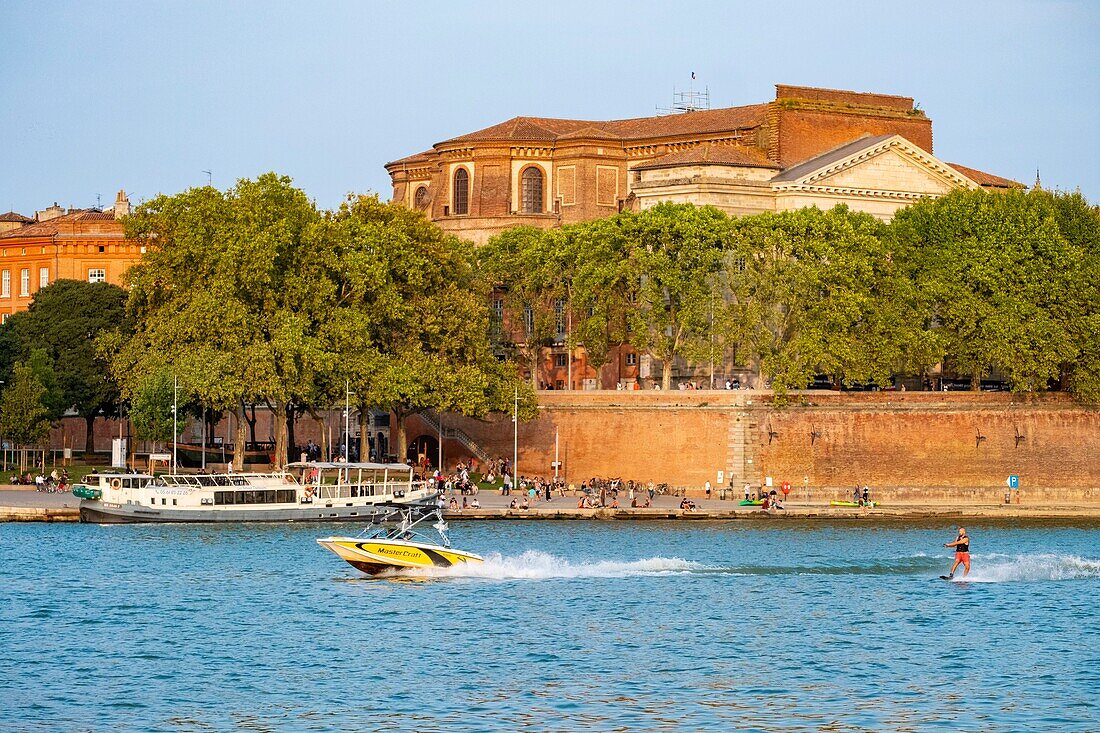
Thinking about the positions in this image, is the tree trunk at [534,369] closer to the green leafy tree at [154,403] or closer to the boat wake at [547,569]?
the green leafy tree at [154,403]

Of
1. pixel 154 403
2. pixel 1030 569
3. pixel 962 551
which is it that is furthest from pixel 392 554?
pixel 154 403

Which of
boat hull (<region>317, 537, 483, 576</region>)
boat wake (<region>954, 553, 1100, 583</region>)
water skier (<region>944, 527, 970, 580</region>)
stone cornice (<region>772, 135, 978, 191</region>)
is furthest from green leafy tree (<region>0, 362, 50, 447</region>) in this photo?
water skier (<region>944, 527, 970, 580</region>)

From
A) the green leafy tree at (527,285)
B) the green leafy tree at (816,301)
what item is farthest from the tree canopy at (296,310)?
the green leafy tree at (816,301)

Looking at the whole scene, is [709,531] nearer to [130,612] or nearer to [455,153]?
[130,612]

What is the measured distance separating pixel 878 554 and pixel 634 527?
39.8 ft

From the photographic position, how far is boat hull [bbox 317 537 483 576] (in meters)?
53.5

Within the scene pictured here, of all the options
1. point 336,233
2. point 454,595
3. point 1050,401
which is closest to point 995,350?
point 1050,401

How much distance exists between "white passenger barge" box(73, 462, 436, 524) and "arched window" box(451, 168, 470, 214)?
124 feet

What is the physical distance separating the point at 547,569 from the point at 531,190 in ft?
186

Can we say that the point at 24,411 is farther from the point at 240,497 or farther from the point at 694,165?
the point at 694,165

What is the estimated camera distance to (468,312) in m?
85.8

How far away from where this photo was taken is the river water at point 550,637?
36.7 meters

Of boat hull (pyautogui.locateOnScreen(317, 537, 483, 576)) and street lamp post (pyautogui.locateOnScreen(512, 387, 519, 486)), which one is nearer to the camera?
boat hull (pyautogui.locateOnScreen(317, 537, 483, 576))

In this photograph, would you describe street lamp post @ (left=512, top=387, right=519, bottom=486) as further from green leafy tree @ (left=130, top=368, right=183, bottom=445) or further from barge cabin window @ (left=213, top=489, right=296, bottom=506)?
barge cabin window @ (left=213, top=489, right=296, bottom=506)
